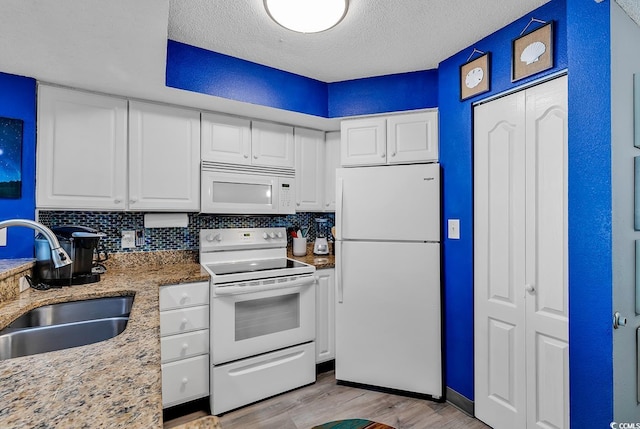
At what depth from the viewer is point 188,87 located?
7.05 ft

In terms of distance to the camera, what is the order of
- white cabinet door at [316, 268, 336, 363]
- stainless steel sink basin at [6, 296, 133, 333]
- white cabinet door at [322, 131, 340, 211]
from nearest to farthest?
stainless steel sink basin at [6, 296, 133, 333] → white cabinet door at [316, 268, 336, 363] → white cabinet door at [322, 131, 340, 211]

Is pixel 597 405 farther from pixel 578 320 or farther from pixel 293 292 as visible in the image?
pixel 293 292

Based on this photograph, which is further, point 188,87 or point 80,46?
point 188,87

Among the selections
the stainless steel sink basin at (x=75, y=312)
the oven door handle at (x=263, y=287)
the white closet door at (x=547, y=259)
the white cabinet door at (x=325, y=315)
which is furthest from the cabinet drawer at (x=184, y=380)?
the white closet door at (x=547, y=259)

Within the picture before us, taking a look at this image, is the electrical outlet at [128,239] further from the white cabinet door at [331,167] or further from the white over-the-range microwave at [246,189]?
the white cabinet door at [331,167]

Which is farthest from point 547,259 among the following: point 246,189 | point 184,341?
point 184,341

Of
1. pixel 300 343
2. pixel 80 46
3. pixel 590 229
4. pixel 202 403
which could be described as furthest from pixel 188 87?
pixel 590 229

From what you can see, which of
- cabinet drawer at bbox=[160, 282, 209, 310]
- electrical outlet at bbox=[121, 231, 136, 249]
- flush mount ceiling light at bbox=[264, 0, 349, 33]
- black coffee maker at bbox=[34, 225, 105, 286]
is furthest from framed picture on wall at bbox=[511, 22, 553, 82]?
electrical outlet at bbox=[121, 231, 136, 249]

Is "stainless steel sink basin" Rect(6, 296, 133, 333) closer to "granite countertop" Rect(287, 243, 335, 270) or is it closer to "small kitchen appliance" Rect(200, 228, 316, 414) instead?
"small kitchen appliance" Rect(200, 228, 316, 414)

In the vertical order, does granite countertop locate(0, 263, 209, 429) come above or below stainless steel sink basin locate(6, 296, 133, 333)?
above

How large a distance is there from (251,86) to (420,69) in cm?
131

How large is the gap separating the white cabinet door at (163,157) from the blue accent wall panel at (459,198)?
1.86m

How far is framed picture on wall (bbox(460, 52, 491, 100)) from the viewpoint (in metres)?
2.01

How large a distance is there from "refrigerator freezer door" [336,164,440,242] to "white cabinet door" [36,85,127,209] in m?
1.59
